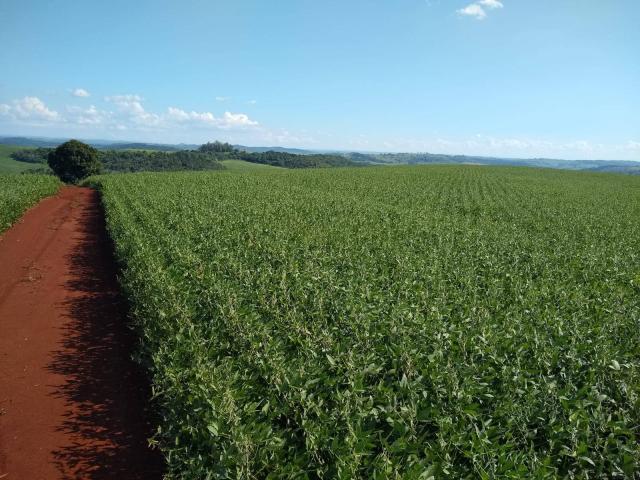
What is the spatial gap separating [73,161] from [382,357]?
6388 cm

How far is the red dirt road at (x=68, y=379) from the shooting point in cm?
511

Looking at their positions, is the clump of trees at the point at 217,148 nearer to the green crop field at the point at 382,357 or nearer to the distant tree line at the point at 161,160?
the distant tree line at the point at 161,160

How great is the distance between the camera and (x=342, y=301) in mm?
7848

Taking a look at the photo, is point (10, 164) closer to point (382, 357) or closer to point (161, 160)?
point (161, 160)

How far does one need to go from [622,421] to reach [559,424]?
2.73 feet

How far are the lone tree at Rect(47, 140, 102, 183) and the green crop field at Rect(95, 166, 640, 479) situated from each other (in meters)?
53.1

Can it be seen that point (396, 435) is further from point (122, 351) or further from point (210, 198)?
point (210, 198)

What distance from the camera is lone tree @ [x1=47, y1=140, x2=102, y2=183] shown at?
57.2m

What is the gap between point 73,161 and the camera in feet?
187

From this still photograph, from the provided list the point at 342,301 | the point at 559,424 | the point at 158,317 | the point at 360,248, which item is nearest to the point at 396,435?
the point at 559,424

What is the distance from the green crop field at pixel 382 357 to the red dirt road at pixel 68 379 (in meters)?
0.49

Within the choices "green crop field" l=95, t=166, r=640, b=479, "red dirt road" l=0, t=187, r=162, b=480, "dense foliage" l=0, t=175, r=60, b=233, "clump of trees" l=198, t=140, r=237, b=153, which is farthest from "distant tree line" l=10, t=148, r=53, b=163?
"green crop field" l=95, t=166, r=640, b=479

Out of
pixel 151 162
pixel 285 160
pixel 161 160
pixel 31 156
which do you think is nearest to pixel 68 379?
pixel 151 162

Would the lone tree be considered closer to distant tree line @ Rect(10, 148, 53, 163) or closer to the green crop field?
the green crop field
